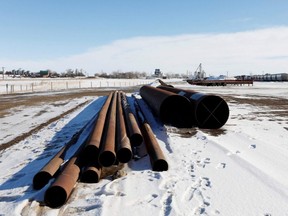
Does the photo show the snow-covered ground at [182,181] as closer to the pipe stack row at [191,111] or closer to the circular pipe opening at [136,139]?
the circular pipe opening at [136,139]

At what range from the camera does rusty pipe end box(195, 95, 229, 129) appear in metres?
11.7

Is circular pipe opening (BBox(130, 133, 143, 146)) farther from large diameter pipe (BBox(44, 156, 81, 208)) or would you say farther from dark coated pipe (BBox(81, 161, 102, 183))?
large diameter pipe (BBox(44, 156, 81, 208))

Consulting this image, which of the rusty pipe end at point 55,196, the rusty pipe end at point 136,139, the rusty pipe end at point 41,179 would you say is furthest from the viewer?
the rusty pipe end at point 136,139

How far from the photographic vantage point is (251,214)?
182 inches

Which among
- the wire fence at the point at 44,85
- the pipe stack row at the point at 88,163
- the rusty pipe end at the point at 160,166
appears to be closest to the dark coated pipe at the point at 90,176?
the pipe stack row at the point at 88,163

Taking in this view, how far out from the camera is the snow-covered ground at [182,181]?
15.8ft

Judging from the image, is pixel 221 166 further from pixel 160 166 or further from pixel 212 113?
pixel 212 113

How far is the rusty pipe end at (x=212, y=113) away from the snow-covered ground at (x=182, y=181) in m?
1.36

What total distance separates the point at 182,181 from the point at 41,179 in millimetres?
2652

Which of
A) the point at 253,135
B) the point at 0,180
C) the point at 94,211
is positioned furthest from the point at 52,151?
the point at 253,135

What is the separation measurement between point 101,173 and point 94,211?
165cm

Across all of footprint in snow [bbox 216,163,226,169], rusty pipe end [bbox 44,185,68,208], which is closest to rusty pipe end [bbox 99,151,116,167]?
rusty pipe end [bbox 44,185,68,208]

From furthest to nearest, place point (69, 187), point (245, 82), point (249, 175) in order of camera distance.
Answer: point (245, 82), point (249, 175), point (69, 187)

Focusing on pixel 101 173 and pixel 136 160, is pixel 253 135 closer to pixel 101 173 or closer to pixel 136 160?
pixel 136 160
